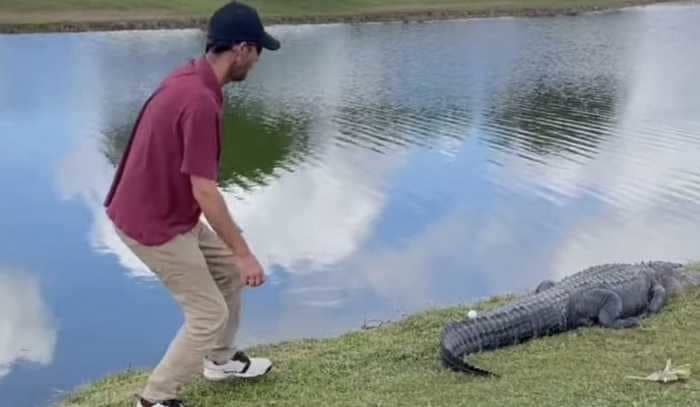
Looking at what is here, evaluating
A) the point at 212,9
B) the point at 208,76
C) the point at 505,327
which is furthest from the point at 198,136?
the point at 212,9

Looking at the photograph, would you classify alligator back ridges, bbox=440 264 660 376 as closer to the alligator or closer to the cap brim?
the alligator

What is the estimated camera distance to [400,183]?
13.7 metres

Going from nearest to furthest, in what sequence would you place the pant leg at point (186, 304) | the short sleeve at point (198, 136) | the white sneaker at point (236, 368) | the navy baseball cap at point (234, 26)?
the short sleeve at point (198, 136) < the navy baseball cap at point (234, 26) < the pant leg at point (186, 304) < the white sneaker at point (236, 368)

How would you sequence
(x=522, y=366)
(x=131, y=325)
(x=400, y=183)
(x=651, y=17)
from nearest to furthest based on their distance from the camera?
(x=522, y=366) < (x=131, y=325) < (x=400, y=183) < (x=651, y=17)

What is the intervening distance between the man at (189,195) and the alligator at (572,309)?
1.60m

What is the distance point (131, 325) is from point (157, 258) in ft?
14.0

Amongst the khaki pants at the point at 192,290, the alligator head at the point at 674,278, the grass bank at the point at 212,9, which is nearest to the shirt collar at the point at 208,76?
the khaki pants at the point at 192,290

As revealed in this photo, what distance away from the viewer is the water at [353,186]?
28.0 ft

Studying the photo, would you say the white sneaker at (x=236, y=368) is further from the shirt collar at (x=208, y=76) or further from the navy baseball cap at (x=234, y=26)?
the navy baseball cap at (x=234, y=26)

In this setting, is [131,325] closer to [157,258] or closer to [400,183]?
[157,258]

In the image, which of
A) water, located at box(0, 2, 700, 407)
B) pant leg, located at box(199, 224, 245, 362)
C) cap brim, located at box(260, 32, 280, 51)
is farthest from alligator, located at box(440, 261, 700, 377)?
water, located at box(0, 2, 700, 407)

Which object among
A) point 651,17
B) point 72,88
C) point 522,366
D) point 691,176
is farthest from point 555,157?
point 651,17

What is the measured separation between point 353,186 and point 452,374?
8.54m

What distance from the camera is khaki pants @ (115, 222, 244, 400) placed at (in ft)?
13.7
